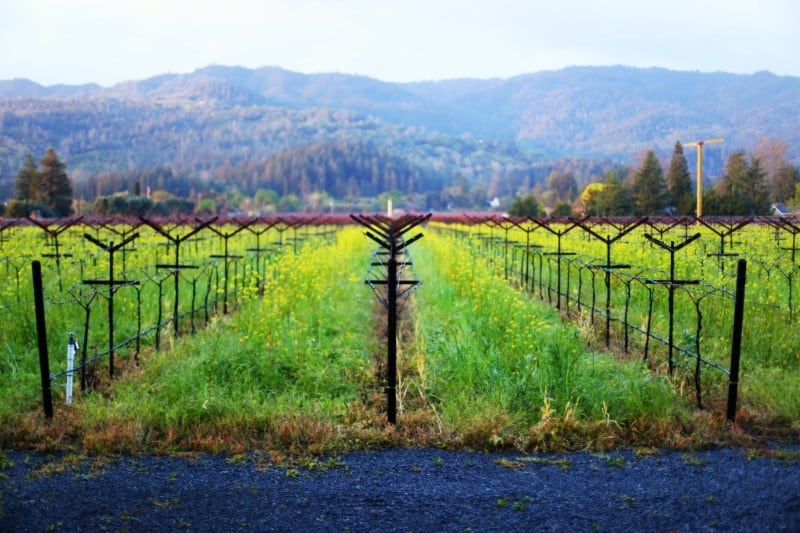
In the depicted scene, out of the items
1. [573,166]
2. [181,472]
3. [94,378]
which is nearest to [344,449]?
[181,472]

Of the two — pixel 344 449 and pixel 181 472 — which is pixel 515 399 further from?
pixel 181 472

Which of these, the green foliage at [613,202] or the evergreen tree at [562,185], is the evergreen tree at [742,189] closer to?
the green foliage at [613,202]


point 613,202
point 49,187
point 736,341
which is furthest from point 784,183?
point 49,187

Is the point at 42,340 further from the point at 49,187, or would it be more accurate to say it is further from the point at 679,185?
the point at 49,187

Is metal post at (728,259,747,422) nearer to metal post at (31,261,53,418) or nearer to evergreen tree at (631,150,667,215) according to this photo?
metal post at (31,261,53,418)

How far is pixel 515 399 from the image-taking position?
23.2ft

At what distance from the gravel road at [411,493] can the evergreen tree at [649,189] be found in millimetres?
32628

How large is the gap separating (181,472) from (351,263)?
15500 millimetres

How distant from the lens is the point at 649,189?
39.4m

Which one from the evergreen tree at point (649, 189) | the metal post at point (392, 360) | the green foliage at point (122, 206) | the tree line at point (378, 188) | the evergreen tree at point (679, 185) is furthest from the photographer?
the green foliage at point (122, 206)

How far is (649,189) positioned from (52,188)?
132 ft

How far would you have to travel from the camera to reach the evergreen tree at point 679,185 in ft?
113

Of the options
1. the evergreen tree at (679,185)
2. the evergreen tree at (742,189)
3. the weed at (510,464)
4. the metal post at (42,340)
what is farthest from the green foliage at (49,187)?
the weed at (510,464)

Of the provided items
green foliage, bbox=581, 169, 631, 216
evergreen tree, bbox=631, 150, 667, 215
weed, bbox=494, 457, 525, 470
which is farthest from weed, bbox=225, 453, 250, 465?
green foliage, bbox=581, 169, 631, 216
